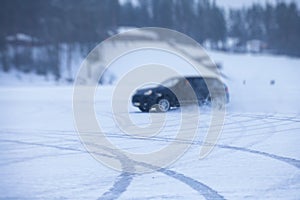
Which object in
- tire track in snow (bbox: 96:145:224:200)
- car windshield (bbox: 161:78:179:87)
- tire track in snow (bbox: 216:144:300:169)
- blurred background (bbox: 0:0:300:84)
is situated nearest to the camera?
tire track in snow (bbox: 96:145:224:200)

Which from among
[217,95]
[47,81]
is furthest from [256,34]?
[217,95]

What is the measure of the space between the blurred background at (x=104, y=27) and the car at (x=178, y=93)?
28.7 metres

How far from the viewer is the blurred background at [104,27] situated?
156ft

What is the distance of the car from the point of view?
47.0ft

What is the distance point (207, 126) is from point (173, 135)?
62.7 inches

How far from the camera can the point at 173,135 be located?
940 cm

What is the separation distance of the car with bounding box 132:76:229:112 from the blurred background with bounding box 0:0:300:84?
94.3 ft

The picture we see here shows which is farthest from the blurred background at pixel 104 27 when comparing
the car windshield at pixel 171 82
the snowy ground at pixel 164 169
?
the snowy ground at pixel 164 169

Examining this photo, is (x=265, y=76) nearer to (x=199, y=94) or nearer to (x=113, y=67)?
(x=113, y=67)

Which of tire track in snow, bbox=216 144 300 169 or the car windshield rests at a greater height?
tire track in snow, bbox=216 144 300 169

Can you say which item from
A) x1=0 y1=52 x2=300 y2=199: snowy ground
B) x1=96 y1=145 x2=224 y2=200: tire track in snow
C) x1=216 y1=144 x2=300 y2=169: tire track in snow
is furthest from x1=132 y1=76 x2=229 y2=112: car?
x1=96 y1=145 x2=224 y2=200: tire track in snow

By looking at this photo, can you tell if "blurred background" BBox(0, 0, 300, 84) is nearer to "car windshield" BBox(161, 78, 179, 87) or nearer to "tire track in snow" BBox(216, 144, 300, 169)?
"car windshield" BBox(161, 78, 179, 87)

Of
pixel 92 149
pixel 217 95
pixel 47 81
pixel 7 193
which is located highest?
pixel 7 193

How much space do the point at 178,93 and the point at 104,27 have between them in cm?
4296
